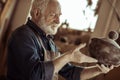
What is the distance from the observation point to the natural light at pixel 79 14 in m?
3.80

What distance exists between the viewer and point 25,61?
1.79 m

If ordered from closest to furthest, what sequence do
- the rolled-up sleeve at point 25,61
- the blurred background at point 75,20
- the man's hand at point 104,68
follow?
the rolled-up sleeve at point 25,61 → the man's hand at point 104,68 → the blurred background at point 75,20

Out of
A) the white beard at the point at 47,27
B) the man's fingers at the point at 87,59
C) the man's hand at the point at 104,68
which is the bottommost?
the man's hand at the point at 104,68

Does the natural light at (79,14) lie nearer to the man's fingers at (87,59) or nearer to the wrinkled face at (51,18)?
the wrinkled face at (51,18)

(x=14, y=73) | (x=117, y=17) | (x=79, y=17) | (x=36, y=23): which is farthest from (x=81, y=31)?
(x=14, y=73)

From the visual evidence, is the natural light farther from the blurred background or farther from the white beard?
the white beard

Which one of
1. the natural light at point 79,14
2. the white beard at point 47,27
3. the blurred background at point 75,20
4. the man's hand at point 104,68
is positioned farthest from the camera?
the natural light at point 79,14

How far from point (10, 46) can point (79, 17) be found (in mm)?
2125

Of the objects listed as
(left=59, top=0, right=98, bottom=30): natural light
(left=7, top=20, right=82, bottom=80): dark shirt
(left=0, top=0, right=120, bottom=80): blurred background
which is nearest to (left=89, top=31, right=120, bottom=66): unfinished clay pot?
(left=7, top=20, right=82, bottom=80): dark shirt

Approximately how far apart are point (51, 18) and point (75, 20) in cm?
194

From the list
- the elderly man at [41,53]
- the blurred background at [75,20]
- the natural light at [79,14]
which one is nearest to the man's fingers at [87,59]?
the elderly man at [41,53]

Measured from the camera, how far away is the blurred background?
355 centimetres

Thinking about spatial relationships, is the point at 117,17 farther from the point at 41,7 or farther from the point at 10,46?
the point at 10,46

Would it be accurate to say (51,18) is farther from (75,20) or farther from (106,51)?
(75,20)
